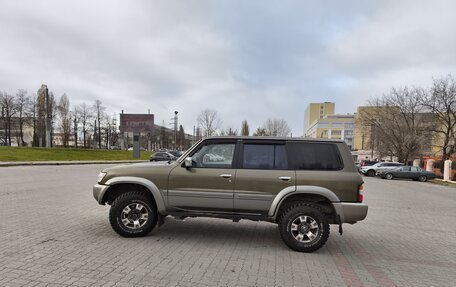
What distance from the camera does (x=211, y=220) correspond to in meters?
6.98

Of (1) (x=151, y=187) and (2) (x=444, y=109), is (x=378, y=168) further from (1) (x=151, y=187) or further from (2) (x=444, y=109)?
(1) (x=151, y=187)

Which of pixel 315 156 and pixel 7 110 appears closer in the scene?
pixel 315 156

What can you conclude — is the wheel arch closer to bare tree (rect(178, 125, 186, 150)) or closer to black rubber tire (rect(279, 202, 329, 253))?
black rubber tire (rect(279, 202, 329, 253))

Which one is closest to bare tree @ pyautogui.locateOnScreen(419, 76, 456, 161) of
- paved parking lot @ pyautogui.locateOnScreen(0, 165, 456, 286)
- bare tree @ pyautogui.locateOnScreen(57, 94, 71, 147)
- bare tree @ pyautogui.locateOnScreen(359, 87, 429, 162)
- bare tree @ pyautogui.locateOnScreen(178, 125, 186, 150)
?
bare tree @ pyautogui.locateOnScreen(359, 87, 429, 162)

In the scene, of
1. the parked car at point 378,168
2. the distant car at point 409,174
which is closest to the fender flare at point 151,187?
the distant car at point 409,174

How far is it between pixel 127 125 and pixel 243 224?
4767cm

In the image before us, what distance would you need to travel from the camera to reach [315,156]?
513cm

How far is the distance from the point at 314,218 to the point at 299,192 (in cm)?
48

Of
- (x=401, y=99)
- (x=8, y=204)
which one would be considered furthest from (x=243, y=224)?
(x=401, y=99)

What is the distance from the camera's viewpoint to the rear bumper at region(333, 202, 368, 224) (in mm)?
4867

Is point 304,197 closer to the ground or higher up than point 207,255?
higher up

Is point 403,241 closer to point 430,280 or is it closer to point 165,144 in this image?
point 430,280

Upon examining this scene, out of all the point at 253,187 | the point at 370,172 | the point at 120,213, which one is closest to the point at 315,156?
the point at 253,187

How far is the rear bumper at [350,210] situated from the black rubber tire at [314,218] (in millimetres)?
269
